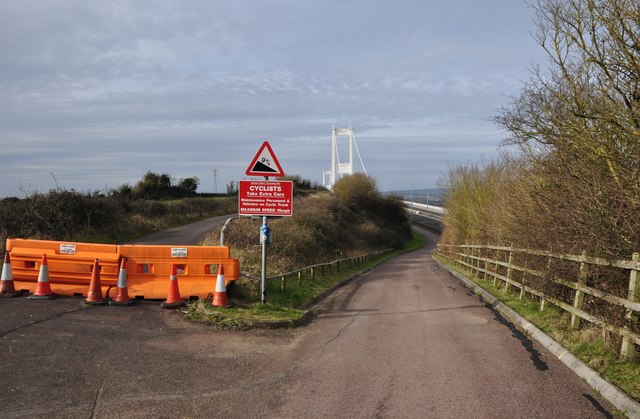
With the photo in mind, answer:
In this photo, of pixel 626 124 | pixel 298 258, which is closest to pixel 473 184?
pixel 298 258

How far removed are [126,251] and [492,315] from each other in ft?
23.2

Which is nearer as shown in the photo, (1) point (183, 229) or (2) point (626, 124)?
(2) point (626, 124)

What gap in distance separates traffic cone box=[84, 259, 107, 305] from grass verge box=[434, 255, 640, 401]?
7.23 meters

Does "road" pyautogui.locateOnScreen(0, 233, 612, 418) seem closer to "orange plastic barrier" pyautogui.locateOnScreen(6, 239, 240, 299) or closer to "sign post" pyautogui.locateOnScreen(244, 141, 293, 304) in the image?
"orange plastic barrier" pyautogui.locateOnScreen(6, 239, 240, 299)

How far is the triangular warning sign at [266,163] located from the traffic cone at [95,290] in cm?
319

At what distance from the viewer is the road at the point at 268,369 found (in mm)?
5027

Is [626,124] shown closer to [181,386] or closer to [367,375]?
[367,375]

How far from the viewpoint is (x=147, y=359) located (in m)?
6.43

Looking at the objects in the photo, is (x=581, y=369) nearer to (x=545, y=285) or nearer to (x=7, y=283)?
(x=545, y=285)

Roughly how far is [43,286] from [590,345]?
338 inches

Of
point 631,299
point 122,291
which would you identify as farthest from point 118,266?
point 631,299

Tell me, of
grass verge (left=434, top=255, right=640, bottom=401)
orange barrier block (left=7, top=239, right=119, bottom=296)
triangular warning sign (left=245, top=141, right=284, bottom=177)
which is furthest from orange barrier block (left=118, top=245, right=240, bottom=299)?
grass verge (left=434, top=255, right=640, bottom=401)

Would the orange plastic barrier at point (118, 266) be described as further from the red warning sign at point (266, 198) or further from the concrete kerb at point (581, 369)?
the concrete kerb at point (581, 369)

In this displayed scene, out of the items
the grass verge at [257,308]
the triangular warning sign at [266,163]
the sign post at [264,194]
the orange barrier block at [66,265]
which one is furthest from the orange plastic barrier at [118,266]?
the triangular warning sign at [266,163]
